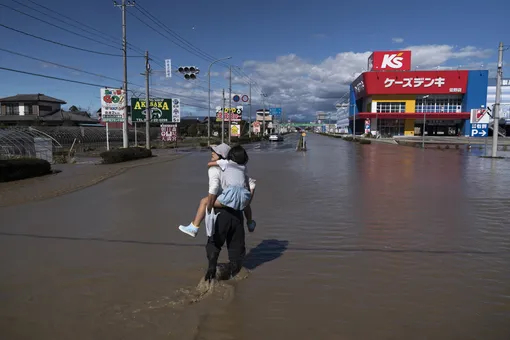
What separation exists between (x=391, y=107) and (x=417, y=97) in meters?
5.25

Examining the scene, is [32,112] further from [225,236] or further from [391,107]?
[391,107]

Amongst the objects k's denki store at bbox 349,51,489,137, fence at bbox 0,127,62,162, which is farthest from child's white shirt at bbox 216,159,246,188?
k's denki store at bbox 349,51,489,137

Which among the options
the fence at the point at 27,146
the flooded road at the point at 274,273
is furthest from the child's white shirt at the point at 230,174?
the fence at the point at 27,146

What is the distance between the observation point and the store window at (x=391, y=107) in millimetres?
80750

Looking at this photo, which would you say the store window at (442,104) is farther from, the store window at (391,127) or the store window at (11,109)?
the store window at (11,109)

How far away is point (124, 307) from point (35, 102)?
6080 centimetres

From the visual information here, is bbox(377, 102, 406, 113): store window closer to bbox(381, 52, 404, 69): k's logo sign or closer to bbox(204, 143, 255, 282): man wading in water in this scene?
bbox(381, 52, 404, 69): k's logo sign

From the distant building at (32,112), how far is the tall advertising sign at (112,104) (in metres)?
26.4

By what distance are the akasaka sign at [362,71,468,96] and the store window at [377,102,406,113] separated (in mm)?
2716

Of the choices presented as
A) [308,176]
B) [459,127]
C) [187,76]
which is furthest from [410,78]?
[308,176]

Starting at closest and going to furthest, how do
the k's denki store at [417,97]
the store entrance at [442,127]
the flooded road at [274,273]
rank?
1. the flooded road at [274,273]
2. the k's denki store at [417,97]
3. the store entrance at [442,127]

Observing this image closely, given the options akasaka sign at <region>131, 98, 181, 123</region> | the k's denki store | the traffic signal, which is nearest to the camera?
the traffic signal

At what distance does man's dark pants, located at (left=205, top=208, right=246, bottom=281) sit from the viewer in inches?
176

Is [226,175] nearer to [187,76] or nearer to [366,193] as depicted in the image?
[366,193]
